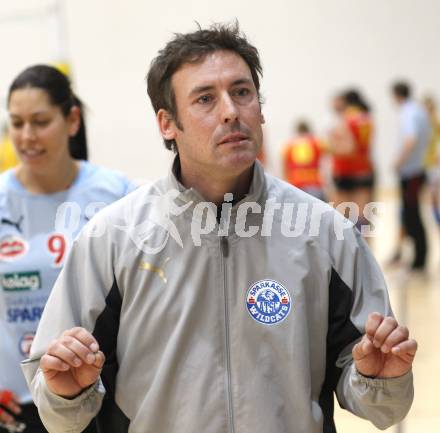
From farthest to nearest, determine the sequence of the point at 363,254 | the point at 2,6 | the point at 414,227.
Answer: the point at 2,6
the point at 414,227
the point at 363,254

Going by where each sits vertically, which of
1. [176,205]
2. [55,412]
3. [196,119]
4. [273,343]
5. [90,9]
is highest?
[90,9]

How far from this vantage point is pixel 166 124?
2025 mm

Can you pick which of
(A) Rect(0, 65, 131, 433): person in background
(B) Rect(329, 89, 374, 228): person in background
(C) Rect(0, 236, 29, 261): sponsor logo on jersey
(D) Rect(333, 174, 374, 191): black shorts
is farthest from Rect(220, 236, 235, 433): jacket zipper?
(D) Rect(333, 174, 374, 191): black shorts

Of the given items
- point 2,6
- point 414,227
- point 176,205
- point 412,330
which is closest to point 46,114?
point 176,205

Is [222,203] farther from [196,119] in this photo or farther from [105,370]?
[105,370]

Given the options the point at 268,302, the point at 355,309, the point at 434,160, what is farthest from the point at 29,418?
the point at 434,160

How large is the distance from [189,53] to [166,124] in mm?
203

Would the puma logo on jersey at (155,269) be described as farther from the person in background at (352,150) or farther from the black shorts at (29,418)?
the person in background at (352,150)

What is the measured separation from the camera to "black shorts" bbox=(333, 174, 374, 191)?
29.6ft

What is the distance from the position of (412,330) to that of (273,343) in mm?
4429

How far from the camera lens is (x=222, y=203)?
1964 mm

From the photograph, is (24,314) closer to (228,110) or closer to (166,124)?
(166,124)

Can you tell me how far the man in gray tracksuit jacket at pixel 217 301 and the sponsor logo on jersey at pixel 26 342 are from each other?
2.01 feet

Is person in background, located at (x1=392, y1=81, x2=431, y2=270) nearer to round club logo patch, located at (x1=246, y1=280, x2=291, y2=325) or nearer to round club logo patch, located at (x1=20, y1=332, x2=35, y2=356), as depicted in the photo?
round club logo patch, located at (x1=20, y1=332, x2=35, y2=356)
